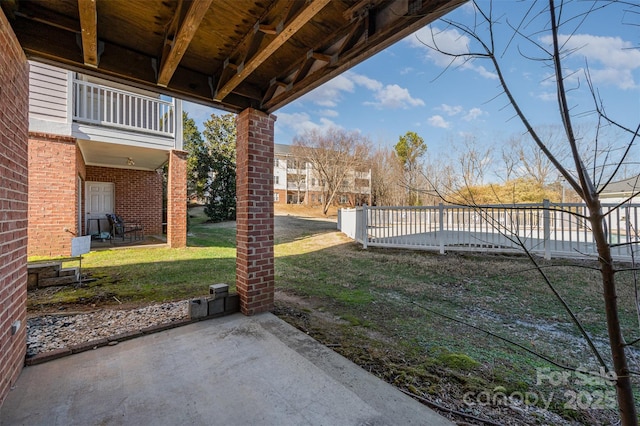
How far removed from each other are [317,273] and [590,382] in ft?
14.2

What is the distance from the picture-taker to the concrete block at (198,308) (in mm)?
3139

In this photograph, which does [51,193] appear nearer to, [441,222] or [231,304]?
[231,304]

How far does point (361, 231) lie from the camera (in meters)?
9.12

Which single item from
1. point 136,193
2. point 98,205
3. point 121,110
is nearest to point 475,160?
point 121,110

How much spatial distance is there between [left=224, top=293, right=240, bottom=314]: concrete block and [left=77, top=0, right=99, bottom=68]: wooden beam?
8.71 ft

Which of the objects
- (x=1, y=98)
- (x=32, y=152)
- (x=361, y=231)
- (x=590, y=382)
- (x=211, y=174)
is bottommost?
(x=590, y=382)

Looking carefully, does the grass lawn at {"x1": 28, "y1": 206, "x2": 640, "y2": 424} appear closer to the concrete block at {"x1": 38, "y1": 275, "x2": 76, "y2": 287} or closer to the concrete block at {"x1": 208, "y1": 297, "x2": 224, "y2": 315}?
the concrete block at {"x1": 38, "y1": 275, "x2": 76, "y2": 287}

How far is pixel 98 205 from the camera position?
10117 millimetres

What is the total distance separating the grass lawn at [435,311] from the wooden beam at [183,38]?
233cm

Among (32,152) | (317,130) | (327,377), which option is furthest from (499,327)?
(317,130)

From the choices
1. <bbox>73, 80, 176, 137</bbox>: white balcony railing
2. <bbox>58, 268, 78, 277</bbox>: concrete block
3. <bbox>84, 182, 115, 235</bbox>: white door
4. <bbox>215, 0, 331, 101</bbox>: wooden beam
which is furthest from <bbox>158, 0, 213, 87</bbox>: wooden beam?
<bbox>84, 182, 115, 235</bbox>: white door

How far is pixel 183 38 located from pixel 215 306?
2.69 m

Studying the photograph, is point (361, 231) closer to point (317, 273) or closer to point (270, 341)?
point (317, 273)

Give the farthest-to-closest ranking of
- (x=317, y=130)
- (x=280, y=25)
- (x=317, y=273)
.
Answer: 1. (x=317, y=130)
2. (x=317, y=273)
3. (x=280, y=25)
